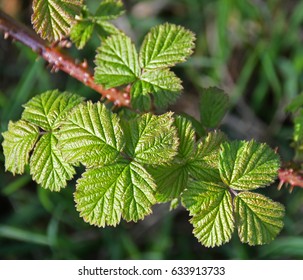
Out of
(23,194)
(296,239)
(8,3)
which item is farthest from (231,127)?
(8,3)

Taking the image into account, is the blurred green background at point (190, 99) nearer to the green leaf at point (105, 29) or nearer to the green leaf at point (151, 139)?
the green leaf at point (105, 29)

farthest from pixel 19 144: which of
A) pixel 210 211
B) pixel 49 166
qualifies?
pixel 210 211

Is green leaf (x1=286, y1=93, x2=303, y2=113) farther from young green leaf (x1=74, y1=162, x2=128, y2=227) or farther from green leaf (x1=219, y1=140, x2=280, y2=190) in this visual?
young green leaf (x1=74, y1=162, x2=128, y2=227)

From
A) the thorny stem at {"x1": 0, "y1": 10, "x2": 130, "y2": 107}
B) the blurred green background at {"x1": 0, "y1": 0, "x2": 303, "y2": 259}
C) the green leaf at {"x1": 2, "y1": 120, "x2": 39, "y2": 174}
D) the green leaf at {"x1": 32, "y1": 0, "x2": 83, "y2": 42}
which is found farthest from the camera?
the blurred green background at {"x1": 0, "y1": 0, "x2": 303, "y2": 259}

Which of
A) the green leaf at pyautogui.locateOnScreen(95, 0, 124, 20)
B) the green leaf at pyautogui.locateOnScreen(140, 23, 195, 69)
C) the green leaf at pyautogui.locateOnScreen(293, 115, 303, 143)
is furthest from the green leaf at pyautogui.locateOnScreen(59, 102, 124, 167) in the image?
the green leaf at pyautogui.locateOnScreen(293, 115, 303, 143)

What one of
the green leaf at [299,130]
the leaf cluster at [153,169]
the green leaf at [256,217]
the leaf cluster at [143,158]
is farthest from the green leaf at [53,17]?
the green leaf at [299,130]

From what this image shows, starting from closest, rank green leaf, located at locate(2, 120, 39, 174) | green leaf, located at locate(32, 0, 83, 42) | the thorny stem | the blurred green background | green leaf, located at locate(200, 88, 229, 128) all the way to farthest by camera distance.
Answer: green leaf, located at locate(32, 0, 83, 42) < green leaf, located at locate(2, 120, 39, 174) < the thorny stem < green leaf, located at locate(200, 88, 229, 128) < the blurred green background
